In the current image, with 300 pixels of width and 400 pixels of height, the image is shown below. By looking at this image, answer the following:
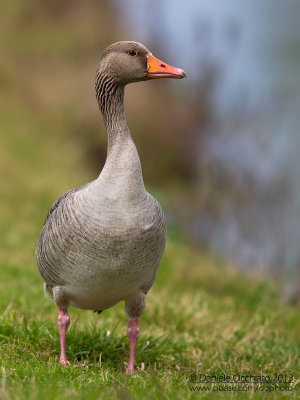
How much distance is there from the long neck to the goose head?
0.06 meters

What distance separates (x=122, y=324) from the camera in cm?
637

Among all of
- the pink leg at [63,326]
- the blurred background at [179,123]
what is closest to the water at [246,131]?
the blurred background at [179,123]

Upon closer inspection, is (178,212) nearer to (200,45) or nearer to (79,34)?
(200,45)

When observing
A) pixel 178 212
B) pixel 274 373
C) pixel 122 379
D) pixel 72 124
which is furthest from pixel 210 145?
pixel 122 379

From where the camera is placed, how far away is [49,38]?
22.2 meters

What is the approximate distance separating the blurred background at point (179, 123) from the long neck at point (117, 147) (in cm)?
448

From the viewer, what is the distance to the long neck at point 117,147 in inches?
167

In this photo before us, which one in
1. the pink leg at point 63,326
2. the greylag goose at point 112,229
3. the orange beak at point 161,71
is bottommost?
the pink leg at point 63,326

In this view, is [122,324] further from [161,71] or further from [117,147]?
[161,71]

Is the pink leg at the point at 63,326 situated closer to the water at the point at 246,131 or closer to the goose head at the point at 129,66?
the goose head at the point at 129,66

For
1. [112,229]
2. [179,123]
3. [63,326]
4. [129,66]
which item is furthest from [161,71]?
[179,123]

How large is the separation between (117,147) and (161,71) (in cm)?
74

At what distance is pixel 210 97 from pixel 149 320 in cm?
1214

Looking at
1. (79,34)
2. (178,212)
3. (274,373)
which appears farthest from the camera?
(79,34)
